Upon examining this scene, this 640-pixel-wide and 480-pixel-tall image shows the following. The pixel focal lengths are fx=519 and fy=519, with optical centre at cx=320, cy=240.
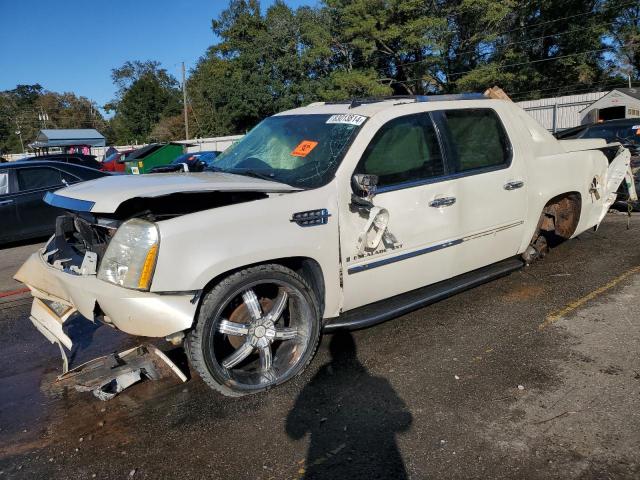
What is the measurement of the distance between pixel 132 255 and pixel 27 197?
721 centimetres

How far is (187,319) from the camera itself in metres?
2.92

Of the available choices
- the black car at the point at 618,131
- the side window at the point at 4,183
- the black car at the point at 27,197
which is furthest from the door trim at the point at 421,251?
the side window at the point at 4,183

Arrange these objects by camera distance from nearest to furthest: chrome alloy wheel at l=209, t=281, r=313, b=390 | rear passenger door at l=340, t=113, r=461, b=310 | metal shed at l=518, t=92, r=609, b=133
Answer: chrome alloy wheel at l=209, t=281, r=313, b=390 < rear passenger door at l=340, t=113, r=461, b=310 < metal shed at l=518, t=92, r=609, b=133

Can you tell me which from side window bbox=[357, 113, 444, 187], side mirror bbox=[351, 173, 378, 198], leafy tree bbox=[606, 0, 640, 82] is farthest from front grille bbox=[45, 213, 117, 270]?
leafy tree bbox=[606, 0, 640, 82]

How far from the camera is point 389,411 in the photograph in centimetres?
312

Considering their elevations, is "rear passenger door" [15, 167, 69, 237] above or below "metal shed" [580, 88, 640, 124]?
below

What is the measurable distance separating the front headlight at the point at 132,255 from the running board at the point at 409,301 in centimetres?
131

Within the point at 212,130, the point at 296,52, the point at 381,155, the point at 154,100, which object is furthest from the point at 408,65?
the point at 154,100

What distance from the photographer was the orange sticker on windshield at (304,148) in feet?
12.6

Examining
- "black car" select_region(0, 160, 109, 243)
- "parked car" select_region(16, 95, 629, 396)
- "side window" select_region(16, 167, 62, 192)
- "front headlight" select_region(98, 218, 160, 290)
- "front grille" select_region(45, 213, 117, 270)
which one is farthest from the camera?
"side window" select_region(16, 167, 62, 192)

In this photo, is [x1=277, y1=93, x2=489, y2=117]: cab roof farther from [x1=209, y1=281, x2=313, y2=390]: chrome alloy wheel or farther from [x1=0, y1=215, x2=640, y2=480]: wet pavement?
[x1=0, y1=215, x2=640, y2=480]: wet pavement

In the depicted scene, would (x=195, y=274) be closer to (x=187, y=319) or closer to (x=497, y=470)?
(x=187, y=319)

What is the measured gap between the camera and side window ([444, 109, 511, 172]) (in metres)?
Result: 4.22

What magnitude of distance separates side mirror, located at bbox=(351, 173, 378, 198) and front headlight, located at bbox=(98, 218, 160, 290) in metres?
1.31
